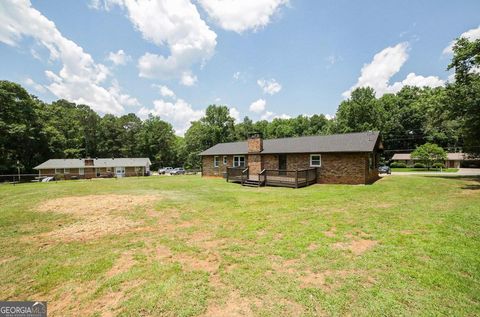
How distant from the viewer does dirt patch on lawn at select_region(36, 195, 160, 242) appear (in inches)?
259

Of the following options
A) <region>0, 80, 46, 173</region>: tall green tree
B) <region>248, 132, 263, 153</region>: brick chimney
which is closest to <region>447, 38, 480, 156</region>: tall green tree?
<region>248, 132, 263, 153</region>: brick chimney

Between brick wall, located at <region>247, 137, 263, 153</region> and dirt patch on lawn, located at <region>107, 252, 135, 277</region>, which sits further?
brick wall, located at <region>247, 137, 263, 153</region>

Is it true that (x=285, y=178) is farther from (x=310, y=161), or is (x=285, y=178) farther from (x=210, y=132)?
(x=210, y=132)

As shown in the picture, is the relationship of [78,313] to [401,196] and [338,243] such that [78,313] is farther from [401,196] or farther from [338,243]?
[401,196]

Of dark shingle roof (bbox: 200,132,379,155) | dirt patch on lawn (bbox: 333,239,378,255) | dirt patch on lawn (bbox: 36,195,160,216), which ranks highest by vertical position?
dark shingle roof (bbox: 200,132,379,155)

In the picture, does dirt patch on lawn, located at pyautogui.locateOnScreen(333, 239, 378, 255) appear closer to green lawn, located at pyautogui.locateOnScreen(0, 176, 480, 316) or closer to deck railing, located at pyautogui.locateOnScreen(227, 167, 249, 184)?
green lawn, located at pyautogui.locateOnScreen(0, 176, 480, 316)

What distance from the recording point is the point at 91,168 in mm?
38750

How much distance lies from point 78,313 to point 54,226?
18.7 feet

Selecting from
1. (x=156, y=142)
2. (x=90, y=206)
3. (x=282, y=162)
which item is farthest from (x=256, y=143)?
(x=156, y=142)

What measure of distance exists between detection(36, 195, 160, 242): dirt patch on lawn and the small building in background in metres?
49.8

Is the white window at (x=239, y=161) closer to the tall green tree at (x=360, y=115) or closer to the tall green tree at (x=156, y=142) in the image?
the tall green tree at (x=360, y=115)

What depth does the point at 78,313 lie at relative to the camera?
126 inches

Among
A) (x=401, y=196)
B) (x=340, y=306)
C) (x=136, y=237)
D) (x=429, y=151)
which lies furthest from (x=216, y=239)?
(x=429, y=151)

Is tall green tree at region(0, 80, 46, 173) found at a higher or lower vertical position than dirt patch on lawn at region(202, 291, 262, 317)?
higher
